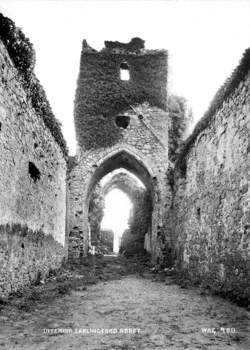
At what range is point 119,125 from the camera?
16.5 meters

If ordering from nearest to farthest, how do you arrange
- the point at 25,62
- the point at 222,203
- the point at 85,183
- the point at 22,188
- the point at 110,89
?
the point at 25,62, the point at 22,188, the point at 222,203, the point at 85,183, the point at 110,89

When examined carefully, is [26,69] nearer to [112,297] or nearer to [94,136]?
[112,297]

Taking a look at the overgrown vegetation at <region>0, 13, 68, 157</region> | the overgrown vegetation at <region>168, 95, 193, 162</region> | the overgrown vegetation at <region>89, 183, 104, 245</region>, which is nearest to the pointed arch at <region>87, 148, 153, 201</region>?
the overgrown vegetation at <region>168, 95, 193, 162</region>

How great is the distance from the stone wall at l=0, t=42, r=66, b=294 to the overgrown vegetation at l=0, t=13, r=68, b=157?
0.19 meters

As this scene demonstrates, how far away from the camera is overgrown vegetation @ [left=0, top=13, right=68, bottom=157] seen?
6270 mm

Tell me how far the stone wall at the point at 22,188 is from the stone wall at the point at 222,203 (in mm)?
4207

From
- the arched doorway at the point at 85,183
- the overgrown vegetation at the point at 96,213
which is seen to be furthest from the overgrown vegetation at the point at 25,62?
the overgrown vegetation at the point at 96,213

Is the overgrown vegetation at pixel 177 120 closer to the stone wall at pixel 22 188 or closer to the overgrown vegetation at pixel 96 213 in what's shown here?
the overgrown vegetation at pixel 96 213

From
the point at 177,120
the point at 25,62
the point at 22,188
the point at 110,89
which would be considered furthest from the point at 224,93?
the point at 177,120

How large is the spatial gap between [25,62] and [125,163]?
10212 mm

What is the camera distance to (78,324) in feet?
16.1

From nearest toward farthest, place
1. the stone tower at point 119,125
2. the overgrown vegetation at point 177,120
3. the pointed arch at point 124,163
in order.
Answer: the stone tower at point 119,125 < the pointed arch at point 124,163 < the overgrown vegetation at point 177,120

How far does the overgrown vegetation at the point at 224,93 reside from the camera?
7069 millimetres

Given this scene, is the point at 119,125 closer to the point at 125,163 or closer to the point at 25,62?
the point at 125,163
